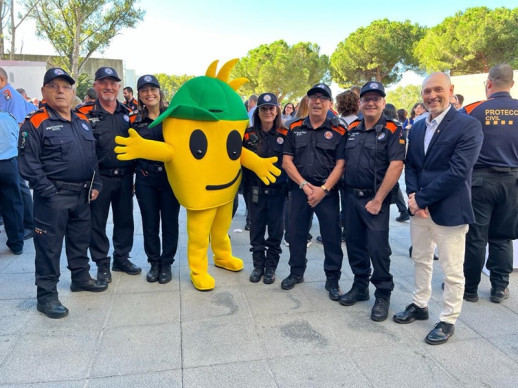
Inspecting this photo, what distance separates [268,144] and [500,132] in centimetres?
202

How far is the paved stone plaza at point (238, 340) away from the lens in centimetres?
227

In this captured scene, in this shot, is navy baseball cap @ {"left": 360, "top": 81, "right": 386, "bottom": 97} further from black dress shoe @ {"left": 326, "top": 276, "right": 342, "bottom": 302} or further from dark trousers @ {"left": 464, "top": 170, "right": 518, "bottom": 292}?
black dress shoe @ {"left": 326, "top": 276, "right": 342, "bottom": 302}

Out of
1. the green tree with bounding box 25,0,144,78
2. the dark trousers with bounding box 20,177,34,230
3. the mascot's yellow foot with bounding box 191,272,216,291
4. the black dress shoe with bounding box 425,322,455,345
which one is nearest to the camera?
the black dress shoe with bounding box 425,322,455,345

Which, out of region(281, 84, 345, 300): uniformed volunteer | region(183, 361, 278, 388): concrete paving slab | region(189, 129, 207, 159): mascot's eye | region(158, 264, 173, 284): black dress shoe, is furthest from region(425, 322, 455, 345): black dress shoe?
region(158, 264, 173, 284): black dress shoe

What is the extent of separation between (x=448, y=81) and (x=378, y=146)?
0.66 metres

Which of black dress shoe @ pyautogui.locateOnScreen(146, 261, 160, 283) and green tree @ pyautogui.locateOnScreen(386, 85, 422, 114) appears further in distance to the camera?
green tree @ pyautogui.locateOnScreen(386, 85, 422, 114)

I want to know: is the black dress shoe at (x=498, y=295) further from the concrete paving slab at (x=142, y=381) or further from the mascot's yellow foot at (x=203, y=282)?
the concrete paving slab at (x=142, y=381)

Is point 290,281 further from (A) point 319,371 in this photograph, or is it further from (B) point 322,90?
(B) point 322,90

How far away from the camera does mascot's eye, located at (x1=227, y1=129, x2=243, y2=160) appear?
3.27m

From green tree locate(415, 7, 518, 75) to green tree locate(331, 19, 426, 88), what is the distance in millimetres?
3436

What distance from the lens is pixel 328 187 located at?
3.17 m

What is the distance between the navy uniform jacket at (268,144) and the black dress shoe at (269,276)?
87 centimetres

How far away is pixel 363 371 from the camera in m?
2.33

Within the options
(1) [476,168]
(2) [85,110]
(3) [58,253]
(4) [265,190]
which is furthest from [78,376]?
(1) [476,168]
